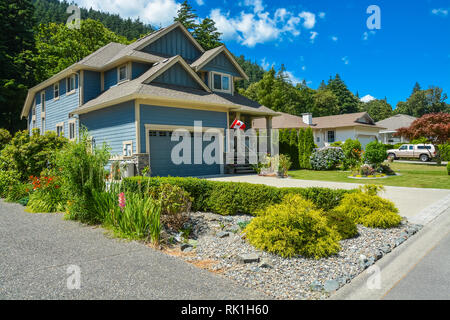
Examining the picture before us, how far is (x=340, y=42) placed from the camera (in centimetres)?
1220

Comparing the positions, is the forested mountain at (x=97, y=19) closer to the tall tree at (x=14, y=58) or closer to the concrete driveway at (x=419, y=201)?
the tall tree at (x=14, y=58)

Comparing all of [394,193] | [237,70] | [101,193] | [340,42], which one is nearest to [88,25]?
[237,70]

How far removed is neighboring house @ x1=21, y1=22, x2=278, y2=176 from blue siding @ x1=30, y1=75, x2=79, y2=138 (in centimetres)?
7

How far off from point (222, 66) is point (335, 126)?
860 inches

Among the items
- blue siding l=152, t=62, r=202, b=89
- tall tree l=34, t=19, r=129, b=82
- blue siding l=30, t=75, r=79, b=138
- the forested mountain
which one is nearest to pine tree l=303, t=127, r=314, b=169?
blue siding l=152, t=62, r=202, b=89

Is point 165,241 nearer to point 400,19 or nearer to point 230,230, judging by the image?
point 230,230

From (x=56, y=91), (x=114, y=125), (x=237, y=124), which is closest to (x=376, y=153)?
(x=237, y=124)

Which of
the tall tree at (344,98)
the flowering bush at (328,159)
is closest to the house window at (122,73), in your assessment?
the flowering bush at (328,159)

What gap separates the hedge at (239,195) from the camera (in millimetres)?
6965

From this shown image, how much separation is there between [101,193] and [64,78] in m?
17.4

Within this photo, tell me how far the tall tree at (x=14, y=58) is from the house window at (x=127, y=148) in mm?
22602

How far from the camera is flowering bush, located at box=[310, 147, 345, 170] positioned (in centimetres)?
2055

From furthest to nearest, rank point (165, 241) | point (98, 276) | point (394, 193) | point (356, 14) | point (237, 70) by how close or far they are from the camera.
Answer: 1. point (237, 70)
2. point (394, 193)
3. point (356, 14)
4. point (165, 241)
5. point (98, 276)

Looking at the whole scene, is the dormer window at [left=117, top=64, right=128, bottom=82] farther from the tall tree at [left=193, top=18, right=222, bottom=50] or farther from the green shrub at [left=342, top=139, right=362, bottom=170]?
the tall tree at [left=193, top=18, right=222, bottom=50]
